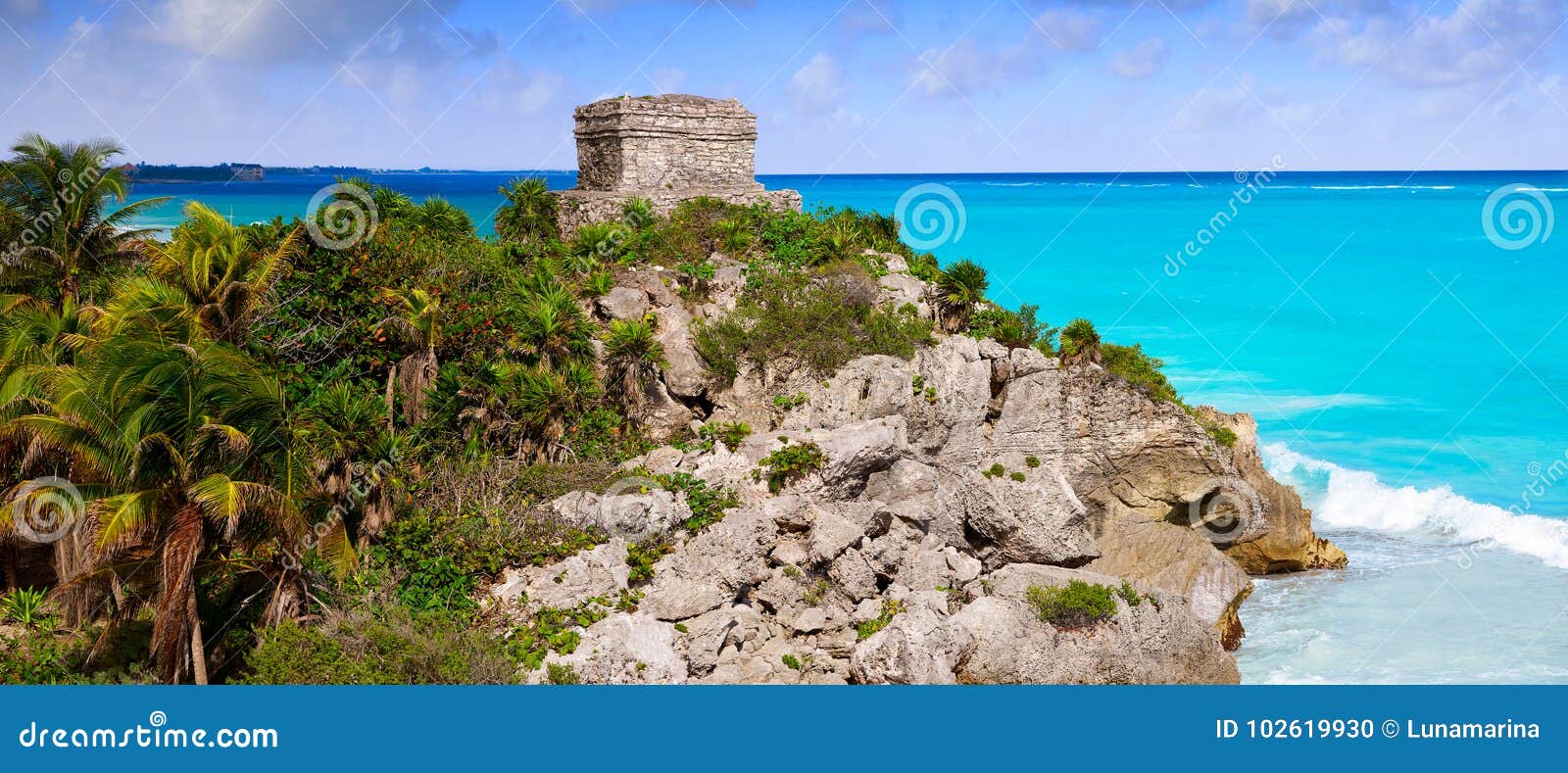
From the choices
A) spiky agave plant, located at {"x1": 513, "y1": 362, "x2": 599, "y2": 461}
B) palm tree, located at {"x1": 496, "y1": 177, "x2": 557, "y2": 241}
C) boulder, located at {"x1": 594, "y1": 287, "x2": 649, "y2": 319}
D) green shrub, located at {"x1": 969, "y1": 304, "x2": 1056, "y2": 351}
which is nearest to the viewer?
spiky agave plant, located at {"x1": 513, "y1": 362, "x2": 599, "y2": 461}

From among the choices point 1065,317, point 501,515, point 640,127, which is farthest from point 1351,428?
point 501,515

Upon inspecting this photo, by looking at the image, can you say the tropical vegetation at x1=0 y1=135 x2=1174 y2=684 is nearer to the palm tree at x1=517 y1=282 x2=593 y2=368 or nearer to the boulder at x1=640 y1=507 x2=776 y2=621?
the palm tree at x1=517 y1=282 x2=593 y2=368

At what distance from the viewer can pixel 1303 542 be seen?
2108 centimetres

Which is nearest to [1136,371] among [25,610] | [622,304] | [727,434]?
[727,434]

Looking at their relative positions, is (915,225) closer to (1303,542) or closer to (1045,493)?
(1045,493)

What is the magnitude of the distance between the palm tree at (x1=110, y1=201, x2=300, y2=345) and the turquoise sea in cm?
1215

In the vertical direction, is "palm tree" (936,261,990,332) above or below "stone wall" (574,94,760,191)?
below

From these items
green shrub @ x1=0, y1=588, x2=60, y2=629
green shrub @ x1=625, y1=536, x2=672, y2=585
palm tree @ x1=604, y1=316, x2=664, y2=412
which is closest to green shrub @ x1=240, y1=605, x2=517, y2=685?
green shrub @ x1=625, y1=536, x2=672, y2=585

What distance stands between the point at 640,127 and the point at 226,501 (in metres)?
12.2

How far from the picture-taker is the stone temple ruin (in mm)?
20516

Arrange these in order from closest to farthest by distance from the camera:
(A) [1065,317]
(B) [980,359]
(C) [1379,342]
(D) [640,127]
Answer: (B) [980,359] < (D) [640,127] < (C) [1379,342] < (A) [1065,317]

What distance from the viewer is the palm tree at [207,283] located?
12.3 metres

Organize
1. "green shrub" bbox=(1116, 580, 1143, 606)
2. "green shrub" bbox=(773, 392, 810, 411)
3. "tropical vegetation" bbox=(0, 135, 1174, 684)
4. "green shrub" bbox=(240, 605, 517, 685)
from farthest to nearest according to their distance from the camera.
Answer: "green shrub" bbox=(773, 392, 810, 411)
"green shrub" bbox=(1116, 580, 1143, 606)
"green shrub" bbox=(240, 605, 517, 685)
"tropical vegetation" bbox=(0, 135, 1174, 684)

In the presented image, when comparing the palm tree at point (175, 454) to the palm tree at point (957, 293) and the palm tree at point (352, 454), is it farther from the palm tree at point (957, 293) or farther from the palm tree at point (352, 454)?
the palm tree at point (957, 293)
